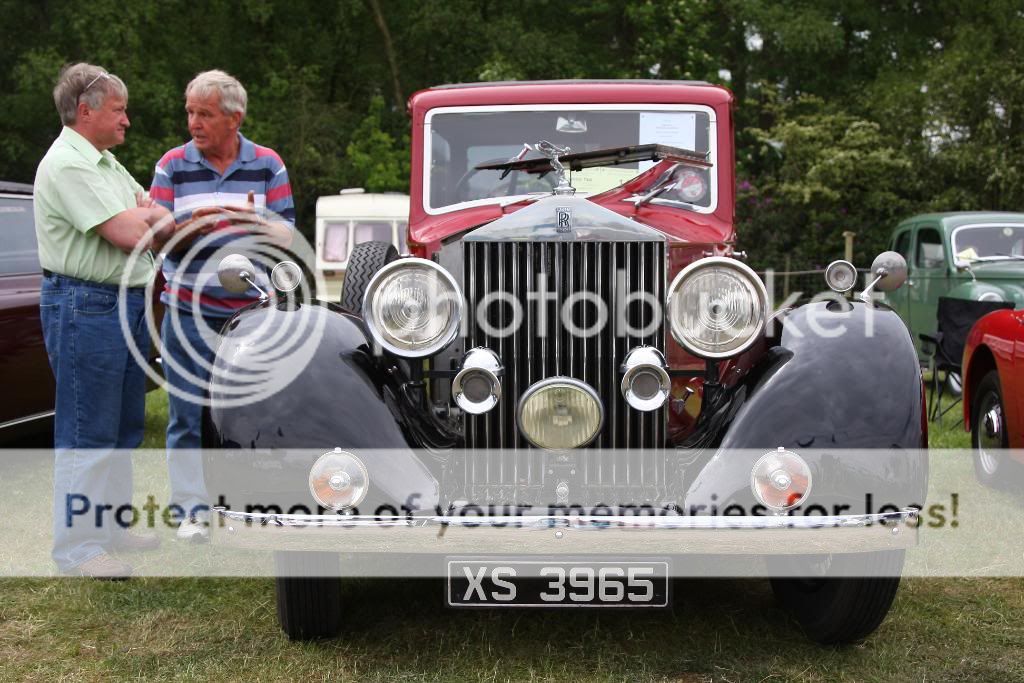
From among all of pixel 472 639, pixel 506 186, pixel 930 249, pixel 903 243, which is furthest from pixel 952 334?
pixel 472 639

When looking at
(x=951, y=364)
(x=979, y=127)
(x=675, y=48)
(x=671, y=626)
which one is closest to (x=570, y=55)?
(x=675, y=48)

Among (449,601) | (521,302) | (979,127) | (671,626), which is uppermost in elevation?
(979,127)

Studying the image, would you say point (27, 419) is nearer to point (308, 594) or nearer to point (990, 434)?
point (308, 594)

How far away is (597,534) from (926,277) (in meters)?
8.35

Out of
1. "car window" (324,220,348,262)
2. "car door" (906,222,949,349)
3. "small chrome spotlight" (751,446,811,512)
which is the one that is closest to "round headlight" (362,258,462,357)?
"small chrome spotlight" (751,446,811,512)

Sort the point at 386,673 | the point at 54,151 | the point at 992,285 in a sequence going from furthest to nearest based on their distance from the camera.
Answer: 1. the point at 992,285
2. the point at 54,151
3. the point at 386,673

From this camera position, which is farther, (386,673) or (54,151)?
(54,151)

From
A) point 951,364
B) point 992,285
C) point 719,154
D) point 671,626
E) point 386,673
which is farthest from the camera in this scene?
point 992,285

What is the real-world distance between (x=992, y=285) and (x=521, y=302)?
6.89 metres

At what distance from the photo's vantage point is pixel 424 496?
116 inches

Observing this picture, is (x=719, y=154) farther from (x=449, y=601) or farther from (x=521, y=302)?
(x=449, y=601)

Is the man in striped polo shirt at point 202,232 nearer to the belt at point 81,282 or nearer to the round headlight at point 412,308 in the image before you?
the belt at point 81,282

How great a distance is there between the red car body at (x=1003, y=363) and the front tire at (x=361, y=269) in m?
3.15

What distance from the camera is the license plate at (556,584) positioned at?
9.62 ft
